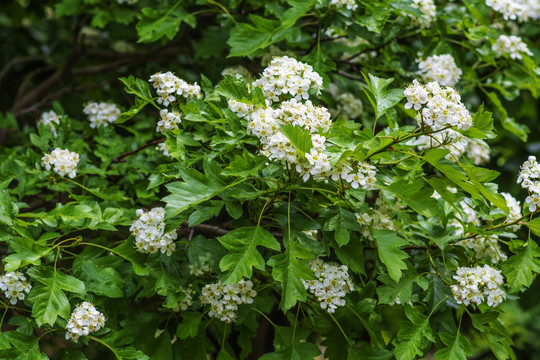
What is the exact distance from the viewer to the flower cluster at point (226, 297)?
1.67 meters

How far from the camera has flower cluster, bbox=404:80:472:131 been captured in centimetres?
144

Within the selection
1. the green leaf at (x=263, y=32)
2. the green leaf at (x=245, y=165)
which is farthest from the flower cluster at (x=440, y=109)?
the green leaf at (x=263, y=32)

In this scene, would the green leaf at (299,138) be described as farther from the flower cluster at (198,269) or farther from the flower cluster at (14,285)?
the flower cluster at (14,285)

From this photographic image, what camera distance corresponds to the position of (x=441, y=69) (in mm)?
2230

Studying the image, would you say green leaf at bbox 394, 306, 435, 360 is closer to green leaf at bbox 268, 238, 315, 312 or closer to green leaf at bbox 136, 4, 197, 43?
green leaf at bbox 268, 238, 315, 312

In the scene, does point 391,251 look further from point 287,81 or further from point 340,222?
point 287,81

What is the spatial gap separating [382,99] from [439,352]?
0.73 meters

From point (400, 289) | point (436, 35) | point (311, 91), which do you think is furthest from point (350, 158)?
point (436, 35)

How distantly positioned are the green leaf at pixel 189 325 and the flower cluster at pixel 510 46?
1.62 meters

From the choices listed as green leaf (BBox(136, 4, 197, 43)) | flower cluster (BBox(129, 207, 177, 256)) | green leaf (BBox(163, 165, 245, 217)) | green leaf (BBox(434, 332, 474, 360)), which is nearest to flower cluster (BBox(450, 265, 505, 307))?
green leaf (BBox(434, 332, 474, 360))

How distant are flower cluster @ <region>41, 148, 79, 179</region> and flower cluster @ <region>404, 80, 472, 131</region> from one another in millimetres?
1140

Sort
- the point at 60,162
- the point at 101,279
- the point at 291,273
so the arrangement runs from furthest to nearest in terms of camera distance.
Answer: the point at 60,162, the point at 101,279, the point at 291,273

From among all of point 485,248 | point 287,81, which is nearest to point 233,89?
point 287,81

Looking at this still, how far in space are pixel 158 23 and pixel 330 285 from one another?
Result: 4.20 feet
